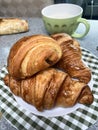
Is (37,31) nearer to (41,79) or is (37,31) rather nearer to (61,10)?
(61,10)

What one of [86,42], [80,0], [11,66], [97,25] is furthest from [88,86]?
[80,0]

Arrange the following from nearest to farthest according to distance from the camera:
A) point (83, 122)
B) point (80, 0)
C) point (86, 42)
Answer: point (83, 122) → point (86, 42) → point (80, 0)

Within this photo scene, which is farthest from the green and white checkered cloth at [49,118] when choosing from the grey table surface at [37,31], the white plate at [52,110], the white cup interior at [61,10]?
the white cup interior at [61,10]

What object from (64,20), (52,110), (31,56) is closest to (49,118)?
(52,110)

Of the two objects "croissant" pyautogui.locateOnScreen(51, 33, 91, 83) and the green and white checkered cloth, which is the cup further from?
the green and white checkered cloth

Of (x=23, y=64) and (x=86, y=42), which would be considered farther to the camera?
(x=86, y=42)

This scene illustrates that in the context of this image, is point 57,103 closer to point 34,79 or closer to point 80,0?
point 34,79

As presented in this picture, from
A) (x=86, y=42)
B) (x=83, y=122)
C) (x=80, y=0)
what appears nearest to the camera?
(x=83, y=122)

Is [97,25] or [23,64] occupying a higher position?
[23,64]
